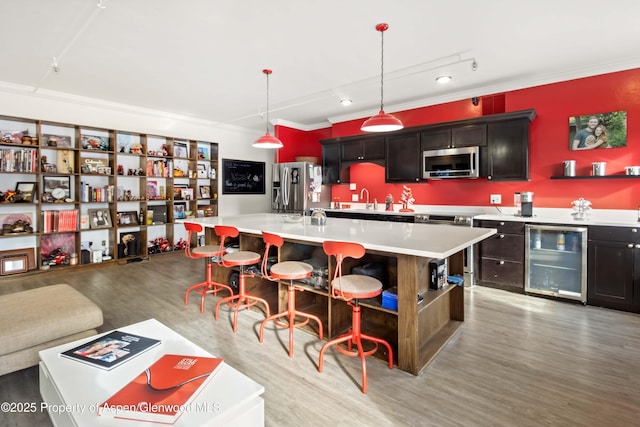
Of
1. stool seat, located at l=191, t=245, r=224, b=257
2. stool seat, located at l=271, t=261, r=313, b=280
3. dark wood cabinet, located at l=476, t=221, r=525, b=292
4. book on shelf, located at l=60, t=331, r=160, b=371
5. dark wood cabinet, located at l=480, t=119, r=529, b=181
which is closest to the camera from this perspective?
book on shelf, located at l=60, t=331, r=160, b=371

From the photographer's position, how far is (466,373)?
218 centimetres

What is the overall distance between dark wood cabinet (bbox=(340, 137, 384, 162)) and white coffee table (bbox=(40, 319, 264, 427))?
4.63 meters

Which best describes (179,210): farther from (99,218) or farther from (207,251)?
(207,251)

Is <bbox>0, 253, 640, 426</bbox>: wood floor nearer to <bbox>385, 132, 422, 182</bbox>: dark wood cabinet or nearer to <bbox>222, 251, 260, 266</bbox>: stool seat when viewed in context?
<bbox>222, 251, 260, 266</bbox>: stool seat

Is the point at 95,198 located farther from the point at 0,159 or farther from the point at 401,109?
the point at 401,109

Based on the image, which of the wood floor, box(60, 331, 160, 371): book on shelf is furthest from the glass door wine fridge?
box(60, 331, 160, 371): book on shelf

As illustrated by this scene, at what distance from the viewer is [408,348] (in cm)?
217

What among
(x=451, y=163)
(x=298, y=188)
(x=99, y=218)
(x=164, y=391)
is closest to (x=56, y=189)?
(x=99, y=218)

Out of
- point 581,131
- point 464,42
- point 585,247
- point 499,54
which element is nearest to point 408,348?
point 585,247

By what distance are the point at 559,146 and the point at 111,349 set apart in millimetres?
5135

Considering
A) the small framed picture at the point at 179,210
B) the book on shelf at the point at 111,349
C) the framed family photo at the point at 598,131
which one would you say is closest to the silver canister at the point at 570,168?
the framed family photo at the point at 598,131

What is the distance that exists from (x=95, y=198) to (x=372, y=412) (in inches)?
216

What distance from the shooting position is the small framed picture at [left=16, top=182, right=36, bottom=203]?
4.58 m

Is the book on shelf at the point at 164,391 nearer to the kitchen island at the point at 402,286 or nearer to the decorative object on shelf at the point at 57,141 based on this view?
the kitchen island at the point at 402,286
